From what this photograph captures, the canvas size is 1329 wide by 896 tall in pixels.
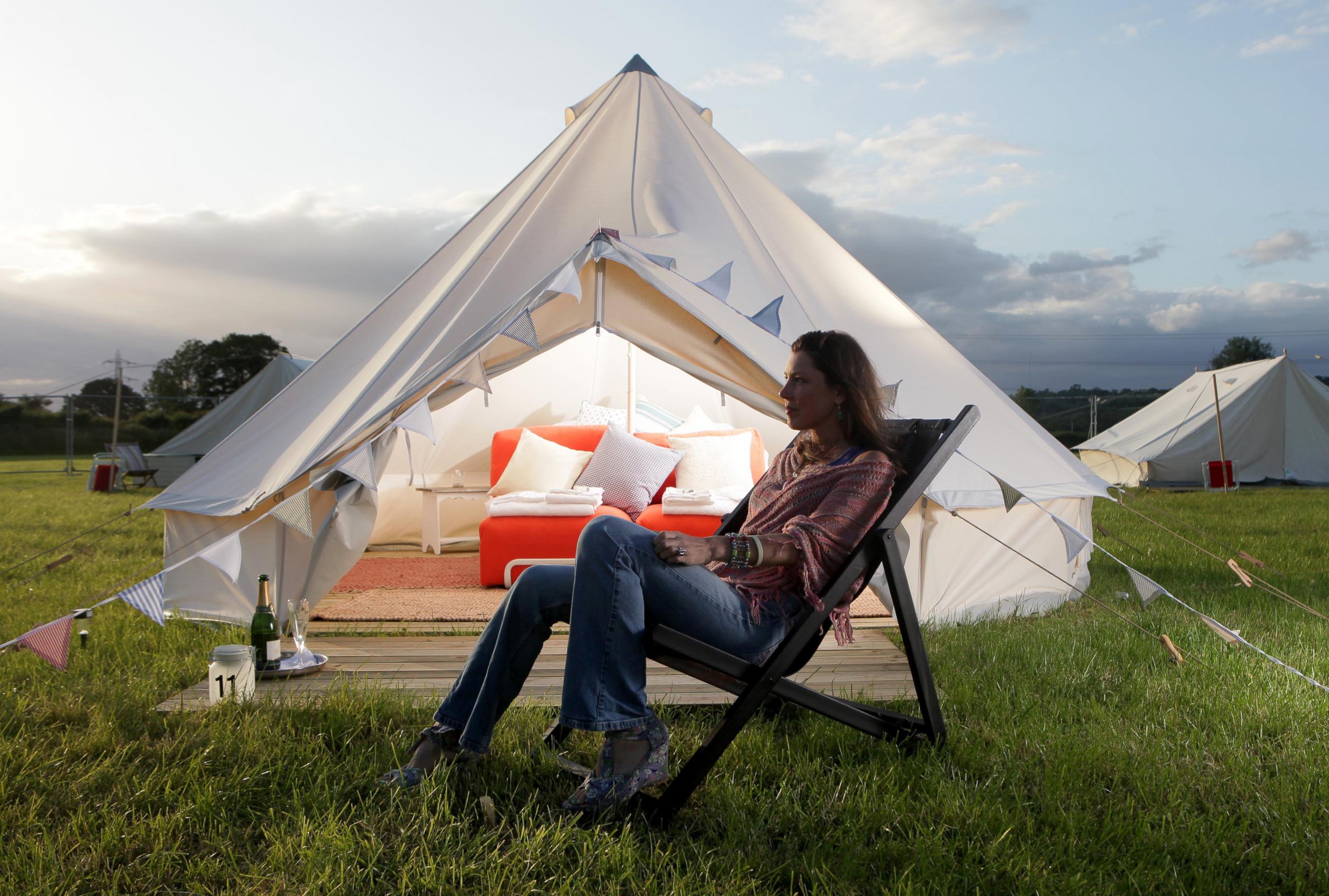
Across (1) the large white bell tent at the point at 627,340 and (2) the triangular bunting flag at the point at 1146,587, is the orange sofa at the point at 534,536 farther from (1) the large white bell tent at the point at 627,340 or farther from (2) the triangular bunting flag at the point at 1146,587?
(2) the triangular bunting flag at the point at 1146,587

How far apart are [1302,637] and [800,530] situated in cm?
247

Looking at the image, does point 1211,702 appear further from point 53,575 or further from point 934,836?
point 53,575

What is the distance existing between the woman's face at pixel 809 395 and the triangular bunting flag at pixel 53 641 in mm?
2090

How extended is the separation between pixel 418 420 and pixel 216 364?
22.8 metres

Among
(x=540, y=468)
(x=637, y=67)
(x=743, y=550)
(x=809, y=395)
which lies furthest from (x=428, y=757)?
(x=637, y=67)

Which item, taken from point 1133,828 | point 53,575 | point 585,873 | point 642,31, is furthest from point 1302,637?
point 53,575

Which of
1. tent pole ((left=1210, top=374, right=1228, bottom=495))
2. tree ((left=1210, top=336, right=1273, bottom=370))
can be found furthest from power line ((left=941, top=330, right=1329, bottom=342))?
tent pole ((left=1210, top=374, right=1228, bottom=495))

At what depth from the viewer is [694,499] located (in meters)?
4.60

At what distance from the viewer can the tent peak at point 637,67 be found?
15.1 ft

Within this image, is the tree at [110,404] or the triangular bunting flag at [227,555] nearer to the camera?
the triangular bunting flag at [227,555]

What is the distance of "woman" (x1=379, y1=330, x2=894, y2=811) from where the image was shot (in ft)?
5.58

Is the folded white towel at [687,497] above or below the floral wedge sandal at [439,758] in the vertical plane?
above

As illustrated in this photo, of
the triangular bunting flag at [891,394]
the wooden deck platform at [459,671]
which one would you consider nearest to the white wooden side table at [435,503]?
the wooden deck platform at [459,671]

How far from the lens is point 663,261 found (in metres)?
3.32
